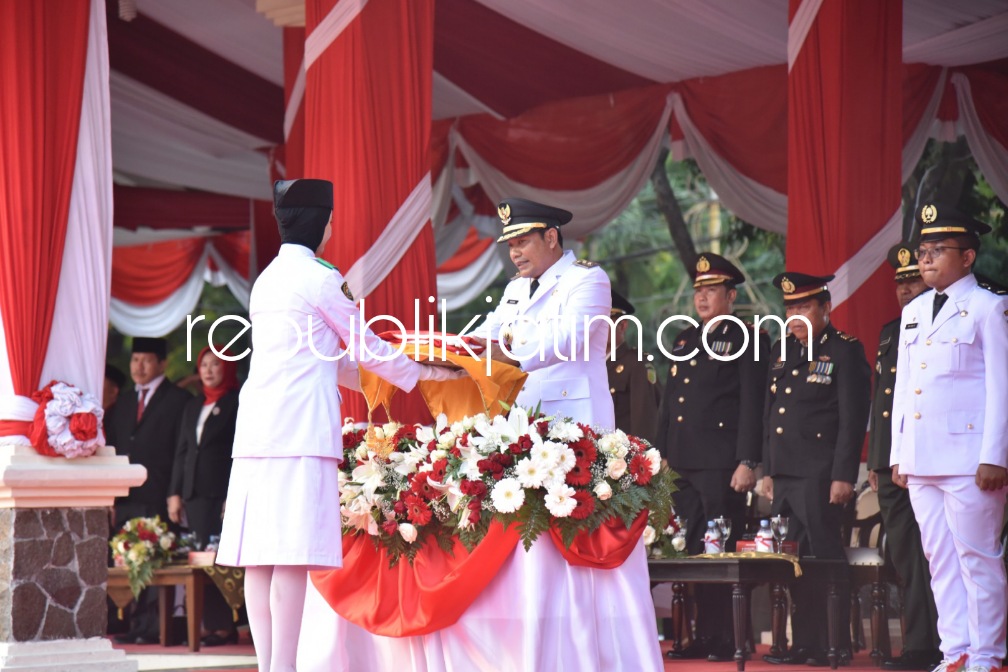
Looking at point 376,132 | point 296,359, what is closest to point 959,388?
point 296,359

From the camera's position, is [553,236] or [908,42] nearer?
[553,236]

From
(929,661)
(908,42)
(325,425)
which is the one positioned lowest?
(929,661)

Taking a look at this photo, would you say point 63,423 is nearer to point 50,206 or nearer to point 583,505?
point 50,206

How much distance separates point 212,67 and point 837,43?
193 inches

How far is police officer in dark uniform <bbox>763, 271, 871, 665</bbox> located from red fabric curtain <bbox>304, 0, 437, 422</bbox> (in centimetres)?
187

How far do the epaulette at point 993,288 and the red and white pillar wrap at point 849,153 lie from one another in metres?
1.74

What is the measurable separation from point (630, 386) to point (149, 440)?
3.07m

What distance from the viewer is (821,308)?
666 centimetres

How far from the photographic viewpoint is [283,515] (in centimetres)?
440

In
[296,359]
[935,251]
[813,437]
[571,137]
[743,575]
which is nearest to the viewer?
[296,359]

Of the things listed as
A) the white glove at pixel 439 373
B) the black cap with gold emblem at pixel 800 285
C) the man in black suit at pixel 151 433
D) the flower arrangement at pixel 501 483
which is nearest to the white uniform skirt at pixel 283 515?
the flower arrangement at pixel 501 483

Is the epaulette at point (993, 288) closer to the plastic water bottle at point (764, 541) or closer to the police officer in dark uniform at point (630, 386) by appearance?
the plastic water bottle at point (764, 541)

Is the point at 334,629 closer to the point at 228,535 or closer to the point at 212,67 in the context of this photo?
the point at 228,535

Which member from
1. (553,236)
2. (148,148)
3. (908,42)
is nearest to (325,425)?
(553,236)
